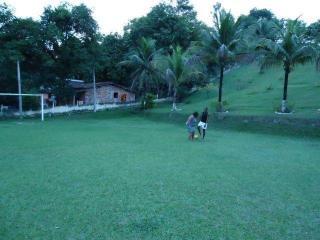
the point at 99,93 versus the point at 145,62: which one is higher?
the point at 145,62

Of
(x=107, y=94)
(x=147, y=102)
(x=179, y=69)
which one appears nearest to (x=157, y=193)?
(x=179, y=69)

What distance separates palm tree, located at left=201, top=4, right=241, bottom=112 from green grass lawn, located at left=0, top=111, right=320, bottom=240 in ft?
36.4

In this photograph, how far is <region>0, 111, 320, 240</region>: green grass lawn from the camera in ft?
16.2

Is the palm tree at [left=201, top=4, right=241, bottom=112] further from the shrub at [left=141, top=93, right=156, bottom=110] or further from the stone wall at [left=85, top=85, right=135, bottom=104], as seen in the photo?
the stone wall at [left=85, top=85, right=135, bottom=104]

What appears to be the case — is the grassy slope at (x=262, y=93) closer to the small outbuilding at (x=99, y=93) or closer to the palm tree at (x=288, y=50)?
the palm tree at (x=288, y=50)

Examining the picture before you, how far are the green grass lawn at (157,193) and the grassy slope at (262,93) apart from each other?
1037 cm

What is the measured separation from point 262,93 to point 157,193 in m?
24.8

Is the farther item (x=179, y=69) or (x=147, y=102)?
(x=147, y=102)

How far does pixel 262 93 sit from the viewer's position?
96.6 feet

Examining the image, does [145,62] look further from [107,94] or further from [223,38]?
[223,38]

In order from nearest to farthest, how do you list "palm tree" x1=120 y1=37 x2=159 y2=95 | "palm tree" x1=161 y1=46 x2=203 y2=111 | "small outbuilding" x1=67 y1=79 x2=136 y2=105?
"palm tree" x1=161 y1=46 x2=203 y2=111, "palm tree" x1=120 y1=37 x2=159 y2=95, "small outbuilding" x1=67 y1=79 x2=136 y2=105

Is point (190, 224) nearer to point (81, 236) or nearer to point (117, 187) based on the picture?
point (81, 236)

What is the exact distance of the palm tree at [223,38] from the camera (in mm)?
22000

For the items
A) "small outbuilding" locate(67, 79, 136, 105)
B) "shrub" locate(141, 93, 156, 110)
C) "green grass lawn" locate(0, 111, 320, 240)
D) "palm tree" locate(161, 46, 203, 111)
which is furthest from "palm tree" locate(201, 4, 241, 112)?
"small outbuilding" locate(67, 79, 136, 105)
